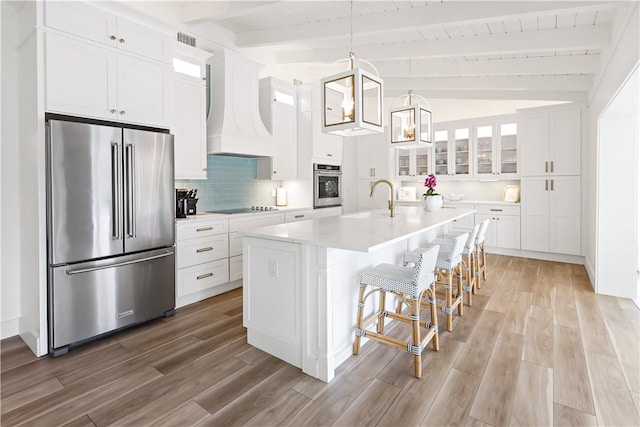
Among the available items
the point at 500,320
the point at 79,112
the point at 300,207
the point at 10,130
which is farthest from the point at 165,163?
the point at 500,320

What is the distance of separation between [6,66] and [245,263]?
2.50m

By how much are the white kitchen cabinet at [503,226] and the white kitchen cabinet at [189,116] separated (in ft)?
15.4

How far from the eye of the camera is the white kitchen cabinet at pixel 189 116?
3.65m

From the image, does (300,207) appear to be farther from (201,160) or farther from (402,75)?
(402,75)

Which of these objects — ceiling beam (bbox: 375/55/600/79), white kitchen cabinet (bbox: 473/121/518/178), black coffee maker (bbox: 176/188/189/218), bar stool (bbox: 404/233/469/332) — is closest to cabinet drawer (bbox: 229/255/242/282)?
black coffee maker (bbox: 176/188/189/218)

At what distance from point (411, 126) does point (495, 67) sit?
1.89 meters

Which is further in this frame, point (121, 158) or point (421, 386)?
point (121, 158)

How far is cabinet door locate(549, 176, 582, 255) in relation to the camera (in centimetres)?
538

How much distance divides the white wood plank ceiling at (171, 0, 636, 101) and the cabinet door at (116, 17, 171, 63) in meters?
Answer: 0.69

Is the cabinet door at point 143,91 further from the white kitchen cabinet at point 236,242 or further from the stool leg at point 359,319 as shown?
the stool leg at point 359,319

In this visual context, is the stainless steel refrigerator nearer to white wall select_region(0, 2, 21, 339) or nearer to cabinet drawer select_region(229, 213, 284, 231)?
white wall select_region(0, 2, 21, 339)

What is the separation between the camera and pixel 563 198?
18.0ft

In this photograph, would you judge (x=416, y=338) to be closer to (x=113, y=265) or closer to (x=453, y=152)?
(x=113, y=265)

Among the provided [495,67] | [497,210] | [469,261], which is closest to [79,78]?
[469,261]
